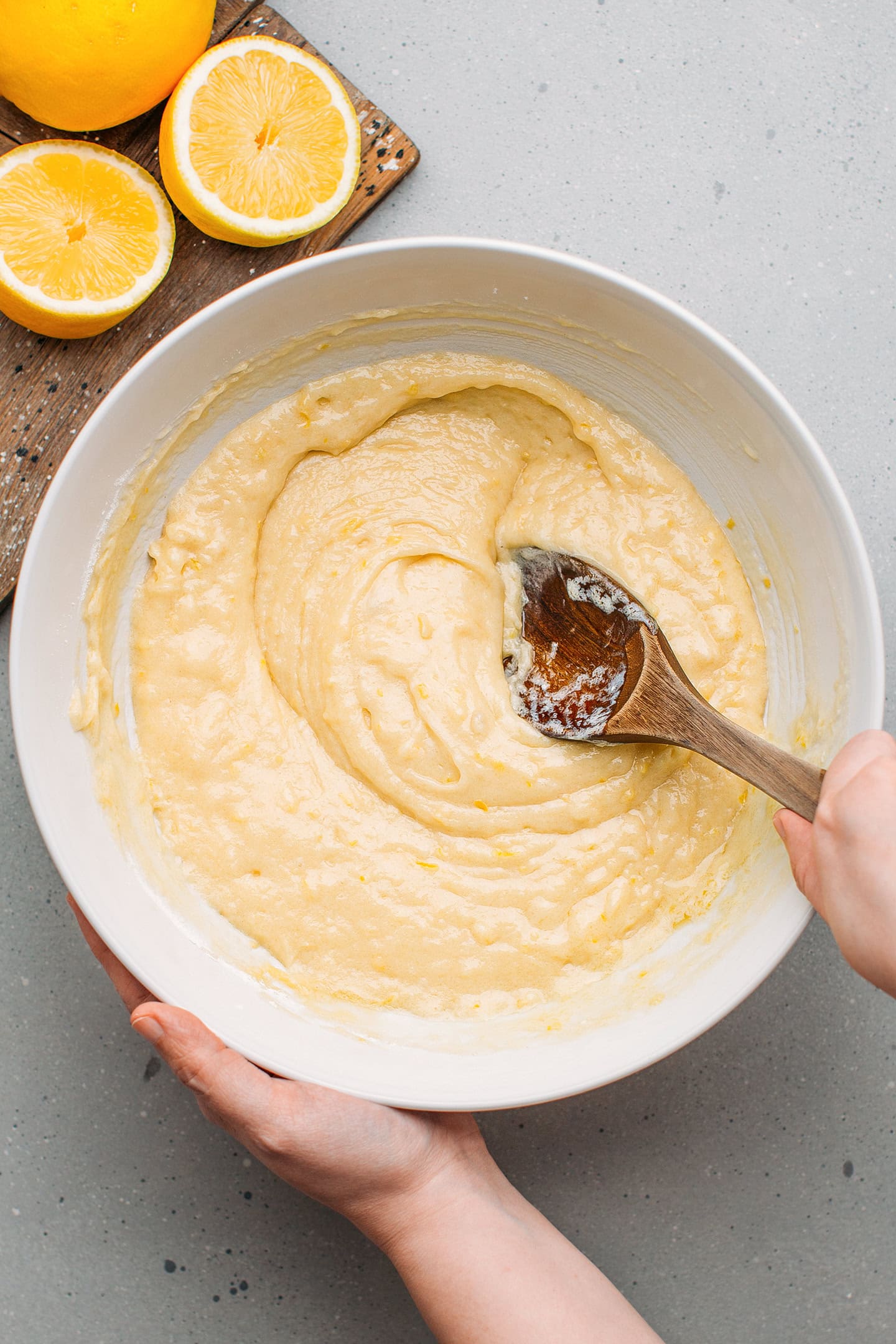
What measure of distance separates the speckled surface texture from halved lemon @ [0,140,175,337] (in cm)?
40

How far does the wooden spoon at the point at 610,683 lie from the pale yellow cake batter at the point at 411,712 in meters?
0.05

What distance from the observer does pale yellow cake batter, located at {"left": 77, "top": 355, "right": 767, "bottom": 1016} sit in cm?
161

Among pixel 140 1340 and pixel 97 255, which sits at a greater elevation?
pixel 97 255

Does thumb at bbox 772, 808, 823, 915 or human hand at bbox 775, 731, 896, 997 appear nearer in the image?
human hand at bbox 775, 731, 896, 997

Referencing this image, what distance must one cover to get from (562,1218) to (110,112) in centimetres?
217

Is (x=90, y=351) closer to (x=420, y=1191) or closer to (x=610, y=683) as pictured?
(x=610, y=683)

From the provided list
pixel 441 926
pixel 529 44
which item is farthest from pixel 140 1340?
pixel 529 44

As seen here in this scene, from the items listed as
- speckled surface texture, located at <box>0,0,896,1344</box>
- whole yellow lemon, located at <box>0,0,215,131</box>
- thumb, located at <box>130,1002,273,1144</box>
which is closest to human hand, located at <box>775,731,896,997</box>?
speckled surface texture, located at <box>0,0,896,1344</box>

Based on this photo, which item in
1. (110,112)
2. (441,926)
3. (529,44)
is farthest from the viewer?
(529,44)

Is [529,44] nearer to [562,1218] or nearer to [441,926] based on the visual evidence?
[441,926]

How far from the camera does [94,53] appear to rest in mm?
1409

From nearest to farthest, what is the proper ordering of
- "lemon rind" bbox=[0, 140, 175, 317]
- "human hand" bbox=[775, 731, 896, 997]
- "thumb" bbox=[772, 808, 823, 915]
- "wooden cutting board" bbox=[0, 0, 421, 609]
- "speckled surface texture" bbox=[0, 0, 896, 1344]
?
1. "human hand" bbox=[775, 731, 896, 997]
2. "thumb" bbox=[772, 808, 823, 915]
3. "lemon rind" bbox=[0, 140, 175, 317]
4. "wooden cutting board" bbox=[0, 0, 421, 609]
5. "speckled surface texture" bbox=[0, 0, 896, 1344]

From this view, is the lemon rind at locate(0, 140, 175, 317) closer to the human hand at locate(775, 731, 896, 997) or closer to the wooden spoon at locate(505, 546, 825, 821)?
the wooden spoon at locate(505, 546, 825, 821)

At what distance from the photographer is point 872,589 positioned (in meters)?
1.39
